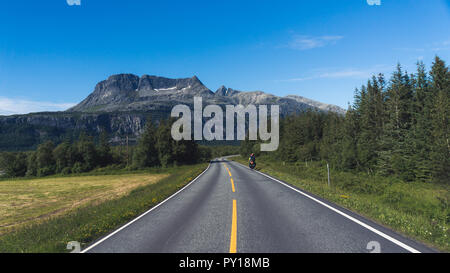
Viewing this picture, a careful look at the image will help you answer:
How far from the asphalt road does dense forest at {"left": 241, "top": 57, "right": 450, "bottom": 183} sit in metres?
19.6

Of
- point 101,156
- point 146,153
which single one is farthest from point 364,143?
point 101,156

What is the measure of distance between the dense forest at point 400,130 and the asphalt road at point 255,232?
64.3ft

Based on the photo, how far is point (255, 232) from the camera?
19.5 feet

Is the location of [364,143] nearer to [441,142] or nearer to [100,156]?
[441,142]

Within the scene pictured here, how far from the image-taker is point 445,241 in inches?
197

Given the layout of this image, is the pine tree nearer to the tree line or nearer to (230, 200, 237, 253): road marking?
(230, 200, 237, 253): road marking

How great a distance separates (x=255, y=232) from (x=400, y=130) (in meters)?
30.3

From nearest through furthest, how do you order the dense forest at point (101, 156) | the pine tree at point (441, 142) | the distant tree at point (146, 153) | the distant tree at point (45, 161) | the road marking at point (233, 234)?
the road marking at point (233, 234) < the pine tree at point (441, 142) < the dense forest at point (101, 156) < the distant tree at point (146, 153) < the distant tree at point (45, 161)

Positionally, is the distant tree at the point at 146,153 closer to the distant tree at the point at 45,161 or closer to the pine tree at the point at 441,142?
the distant tree at the point at 45,161

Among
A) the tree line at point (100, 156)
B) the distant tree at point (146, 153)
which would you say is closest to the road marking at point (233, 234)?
the tree line at point (100, 156)

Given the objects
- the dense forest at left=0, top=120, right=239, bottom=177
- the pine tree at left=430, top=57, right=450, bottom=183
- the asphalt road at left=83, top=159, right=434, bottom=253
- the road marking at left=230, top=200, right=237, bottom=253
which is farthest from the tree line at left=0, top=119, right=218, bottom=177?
the road marking at left=230, top=200, right=237, bottom=253

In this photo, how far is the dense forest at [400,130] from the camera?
2064cm
